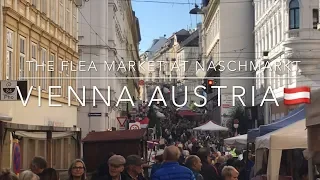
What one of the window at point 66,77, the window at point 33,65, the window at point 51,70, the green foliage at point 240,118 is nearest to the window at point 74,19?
the window at point 66,77

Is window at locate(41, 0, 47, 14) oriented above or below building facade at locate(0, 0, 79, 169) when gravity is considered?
above

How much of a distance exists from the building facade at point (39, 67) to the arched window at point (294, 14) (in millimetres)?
14406

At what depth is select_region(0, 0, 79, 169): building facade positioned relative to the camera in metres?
14.4

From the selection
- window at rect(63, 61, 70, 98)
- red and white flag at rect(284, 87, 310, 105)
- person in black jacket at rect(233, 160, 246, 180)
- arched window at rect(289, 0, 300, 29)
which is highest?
arched window at rect(289, 0, 300, 29)

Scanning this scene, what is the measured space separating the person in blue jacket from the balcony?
3458 centimetres

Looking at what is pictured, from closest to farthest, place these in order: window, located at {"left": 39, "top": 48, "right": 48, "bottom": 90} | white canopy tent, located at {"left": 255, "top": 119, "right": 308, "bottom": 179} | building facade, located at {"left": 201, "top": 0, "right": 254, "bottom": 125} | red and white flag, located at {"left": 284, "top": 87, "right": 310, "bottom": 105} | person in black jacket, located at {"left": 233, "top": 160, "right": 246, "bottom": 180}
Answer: red and white flag, located at {"left": 284, "top": 87, "right": 310, "bottom": 105} < white canopy tent, located at {"left": 255, "top": 119, "right": 308, "bottom": 179} < person in black jacket, located at {"left": 233, "top": 160, "right": 246, "bottom": 180} < window, located at {"left": 39, "top": 48, "right": 48, "bottom": 90} < building facade, located at {"left": 201, "top": 0, "right": 254, "bottom": 125}

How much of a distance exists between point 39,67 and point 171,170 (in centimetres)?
1899

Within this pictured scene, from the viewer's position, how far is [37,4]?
26844 millimetres

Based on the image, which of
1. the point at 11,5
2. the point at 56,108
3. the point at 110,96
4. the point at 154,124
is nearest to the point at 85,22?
the point at 110,96

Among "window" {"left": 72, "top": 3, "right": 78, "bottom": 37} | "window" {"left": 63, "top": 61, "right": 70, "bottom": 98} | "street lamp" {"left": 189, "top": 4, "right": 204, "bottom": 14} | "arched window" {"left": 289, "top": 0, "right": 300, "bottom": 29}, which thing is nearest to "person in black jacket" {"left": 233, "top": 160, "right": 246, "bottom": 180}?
"window" {"left": 63, "top": 61, "right": 70, "bottom": 98}

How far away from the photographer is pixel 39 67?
27.1m

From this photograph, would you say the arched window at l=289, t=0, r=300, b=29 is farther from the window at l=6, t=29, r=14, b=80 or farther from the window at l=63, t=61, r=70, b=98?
the window at l=6, t=29, r=14, b=80

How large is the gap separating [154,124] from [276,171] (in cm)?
4496

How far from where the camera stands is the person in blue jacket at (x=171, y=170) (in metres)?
8.72
